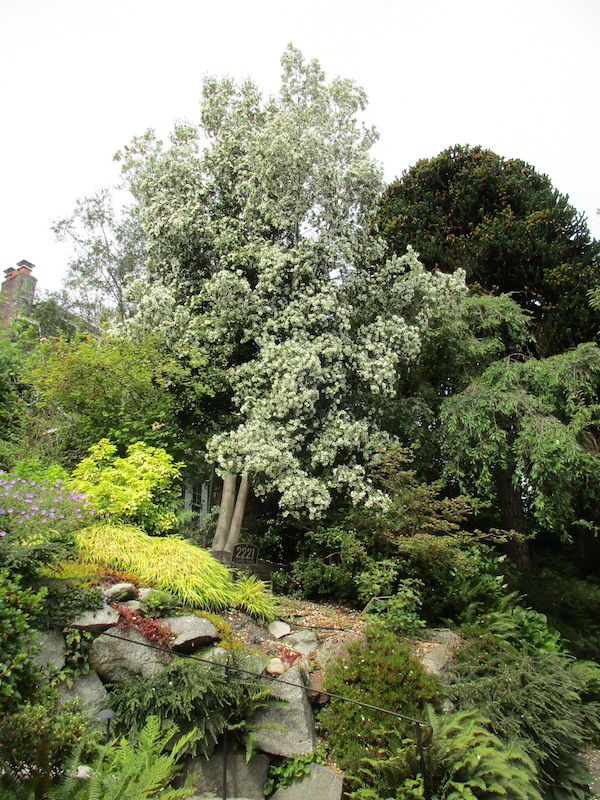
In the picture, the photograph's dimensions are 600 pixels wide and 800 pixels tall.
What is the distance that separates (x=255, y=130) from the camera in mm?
9633

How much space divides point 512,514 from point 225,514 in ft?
17.7

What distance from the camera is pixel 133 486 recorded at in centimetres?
640

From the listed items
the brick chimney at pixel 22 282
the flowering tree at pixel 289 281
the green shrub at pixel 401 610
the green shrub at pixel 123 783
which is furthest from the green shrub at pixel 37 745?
the brick chimney at pixel 22 282

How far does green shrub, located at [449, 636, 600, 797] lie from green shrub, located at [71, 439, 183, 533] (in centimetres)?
384

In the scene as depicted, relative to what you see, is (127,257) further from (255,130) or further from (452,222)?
(452,222)

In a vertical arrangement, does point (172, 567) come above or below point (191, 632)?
above

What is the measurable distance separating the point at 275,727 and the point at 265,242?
7258 mm

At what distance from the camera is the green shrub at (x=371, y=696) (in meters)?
4.10

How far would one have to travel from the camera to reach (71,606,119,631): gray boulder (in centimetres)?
422

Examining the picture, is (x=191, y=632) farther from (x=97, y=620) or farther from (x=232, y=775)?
(x=232, y=775)

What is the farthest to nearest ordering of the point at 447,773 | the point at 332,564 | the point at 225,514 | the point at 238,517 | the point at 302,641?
1. the point at 225,514
2. the point at 238,517
3. the point at 332,564
4. the point at 302,641
5. the point at 447,773

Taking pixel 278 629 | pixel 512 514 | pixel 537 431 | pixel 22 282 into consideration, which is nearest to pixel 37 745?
pixel 278 629

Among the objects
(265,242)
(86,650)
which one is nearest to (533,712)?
(86,650)

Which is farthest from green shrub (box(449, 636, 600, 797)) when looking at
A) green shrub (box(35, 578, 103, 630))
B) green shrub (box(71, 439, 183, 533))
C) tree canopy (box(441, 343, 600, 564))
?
green shrub (box(71, 439, 183, 533))
